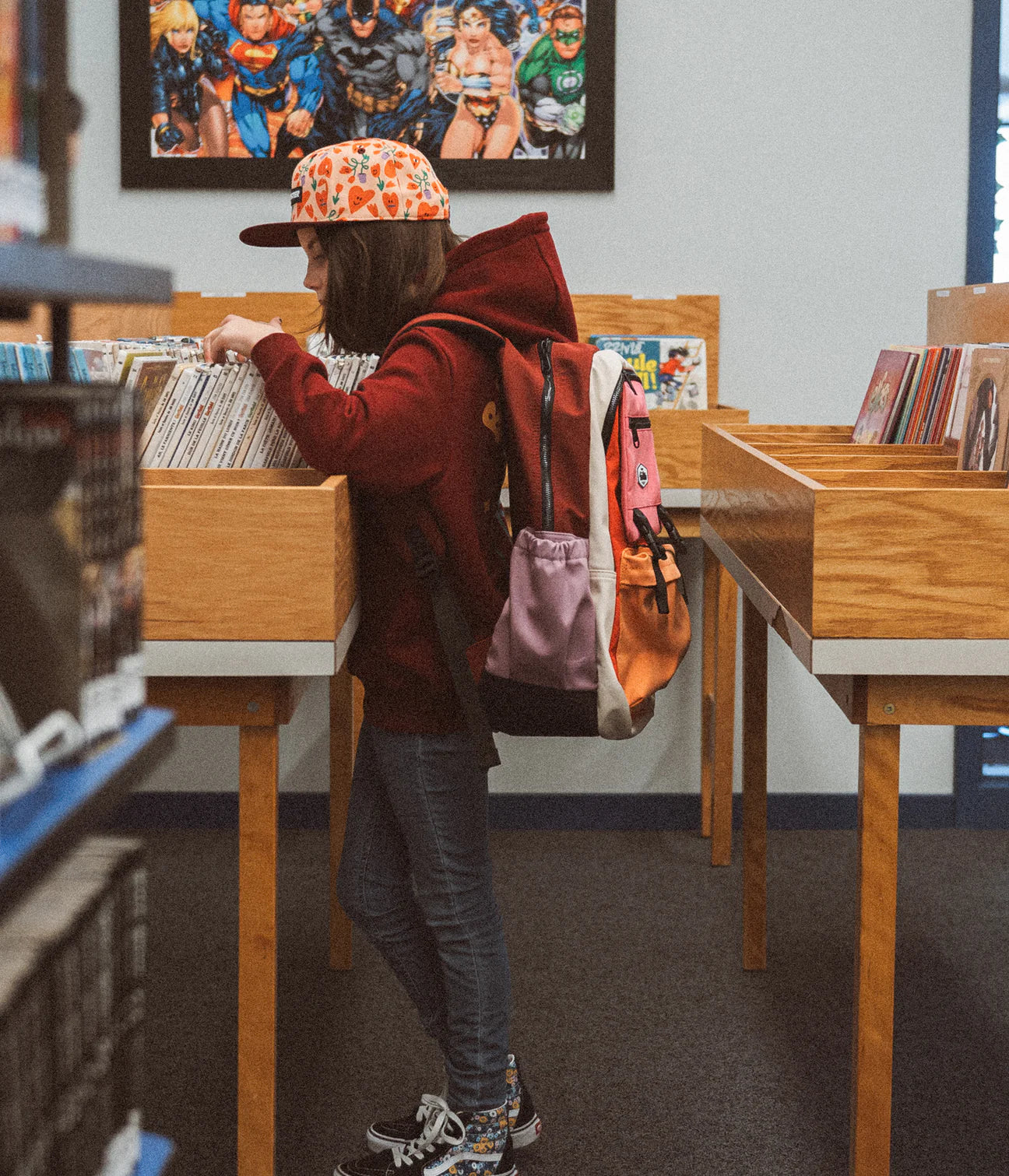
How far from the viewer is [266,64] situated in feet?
9.57

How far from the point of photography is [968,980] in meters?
2.27

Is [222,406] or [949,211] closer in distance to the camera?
[222,406]

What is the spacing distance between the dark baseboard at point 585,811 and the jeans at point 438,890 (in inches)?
58.6

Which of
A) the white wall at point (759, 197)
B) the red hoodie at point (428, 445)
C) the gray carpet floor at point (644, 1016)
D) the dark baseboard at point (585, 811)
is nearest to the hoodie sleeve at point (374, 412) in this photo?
Answer: the red hoodie at point (428, 445)

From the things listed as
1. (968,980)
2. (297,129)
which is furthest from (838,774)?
(297,129)

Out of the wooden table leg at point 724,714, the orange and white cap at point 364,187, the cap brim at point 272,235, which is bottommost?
the wooden table leg at point 724,714

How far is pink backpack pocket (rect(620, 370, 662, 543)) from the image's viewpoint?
1489 millimetres

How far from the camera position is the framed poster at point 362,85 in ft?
9.53

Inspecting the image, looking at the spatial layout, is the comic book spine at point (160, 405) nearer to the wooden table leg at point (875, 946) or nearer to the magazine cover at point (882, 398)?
the wooden table leg at point (875, 946)

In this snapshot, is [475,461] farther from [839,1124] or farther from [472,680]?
[839,1124]

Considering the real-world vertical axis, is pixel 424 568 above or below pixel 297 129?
below

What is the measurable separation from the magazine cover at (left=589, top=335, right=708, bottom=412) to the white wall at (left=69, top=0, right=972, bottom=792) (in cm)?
17

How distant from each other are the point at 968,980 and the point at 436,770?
49.5 inches

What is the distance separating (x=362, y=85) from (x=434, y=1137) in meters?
2.29
